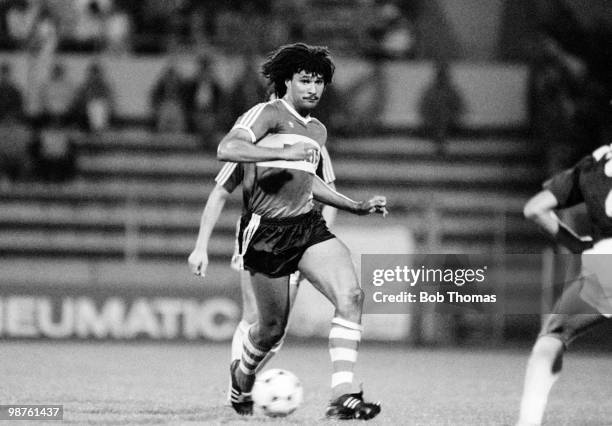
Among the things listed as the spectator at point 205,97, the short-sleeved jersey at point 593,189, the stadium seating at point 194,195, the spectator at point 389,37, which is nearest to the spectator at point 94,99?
the stadium seating at point 194,195

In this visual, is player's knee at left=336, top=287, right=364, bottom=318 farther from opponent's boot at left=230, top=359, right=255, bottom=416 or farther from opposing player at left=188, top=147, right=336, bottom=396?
opponent's boot at left=230, top=359, right=255, bottom=416

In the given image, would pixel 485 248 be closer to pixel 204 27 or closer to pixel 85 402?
pixel 204 27

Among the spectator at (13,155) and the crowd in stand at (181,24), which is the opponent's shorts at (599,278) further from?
the crowd in stand at (181,24)

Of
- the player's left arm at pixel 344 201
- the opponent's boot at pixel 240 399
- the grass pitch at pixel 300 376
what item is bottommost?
the grass pitch at pixel 300 376

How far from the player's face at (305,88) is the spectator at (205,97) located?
10747mm

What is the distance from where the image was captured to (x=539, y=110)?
1842 cm

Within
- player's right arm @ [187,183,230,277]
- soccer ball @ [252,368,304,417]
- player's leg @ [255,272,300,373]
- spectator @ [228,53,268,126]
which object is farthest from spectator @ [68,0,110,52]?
soccer ball @ [252,368,304,417]

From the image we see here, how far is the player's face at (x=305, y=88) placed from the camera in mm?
7234

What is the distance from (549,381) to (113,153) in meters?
13.5

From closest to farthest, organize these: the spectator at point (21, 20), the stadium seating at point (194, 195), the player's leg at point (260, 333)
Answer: the player's leg at point (260, 333) < the stadium seating at point (194, 195) < the spectator at point (21, 20)

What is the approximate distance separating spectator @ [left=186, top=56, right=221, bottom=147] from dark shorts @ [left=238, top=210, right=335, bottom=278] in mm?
10743

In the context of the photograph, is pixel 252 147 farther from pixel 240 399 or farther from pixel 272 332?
pixel 240 399

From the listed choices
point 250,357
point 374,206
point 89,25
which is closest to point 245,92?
point 89,25

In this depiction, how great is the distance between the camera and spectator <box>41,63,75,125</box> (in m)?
18.3
